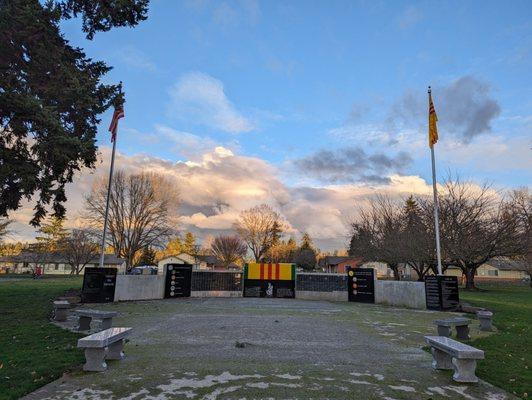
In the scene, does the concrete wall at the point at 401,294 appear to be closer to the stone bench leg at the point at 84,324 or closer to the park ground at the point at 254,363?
the park ground at the point at 254,363

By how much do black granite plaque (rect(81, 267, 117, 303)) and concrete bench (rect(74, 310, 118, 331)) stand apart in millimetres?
7851

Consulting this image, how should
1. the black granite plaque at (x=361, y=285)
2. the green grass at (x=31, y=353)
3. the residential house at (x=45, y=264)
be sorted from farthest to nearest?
the residential house at (x=45, y=264)
the black granite plaque at (x=361, y=285)
the green grass at (x=31, y=353)

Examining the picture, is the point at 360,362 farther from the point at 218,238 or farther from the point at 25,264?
the point at 25,264

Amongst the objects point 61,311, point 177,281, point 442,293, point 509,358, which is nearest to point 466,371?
point 509,358

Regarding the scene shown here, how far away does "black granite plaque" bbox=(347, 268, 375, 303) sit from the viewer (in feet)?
71.1

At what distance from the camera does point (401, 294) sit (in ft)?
66.3

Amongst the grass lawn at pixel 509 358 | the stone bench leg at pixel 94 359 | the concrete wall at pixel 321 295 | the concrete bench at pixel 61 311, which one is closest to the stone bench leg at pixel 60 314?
the concrete bench at pixel 61 311

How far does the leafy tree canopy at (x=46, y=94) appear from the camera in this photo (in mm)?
12594

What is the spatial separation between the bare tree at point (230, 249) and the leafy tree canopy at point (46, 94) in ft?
227

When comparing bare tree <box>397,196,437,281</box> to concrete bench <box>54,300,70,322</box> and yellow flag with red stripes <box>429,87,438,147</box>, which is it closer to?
yellow flag with red stripes <box>429,87,438,147</box>

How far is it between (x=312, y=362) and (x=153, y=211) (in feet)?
131

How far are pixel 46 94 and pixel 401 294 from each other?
17183 mm

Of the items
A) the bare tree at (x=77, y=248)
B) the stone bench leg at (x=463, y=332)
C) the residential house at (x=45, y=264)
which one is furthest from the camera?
the residential house at (x=45, y=264)

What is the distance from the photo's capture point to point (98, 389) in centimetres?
531
